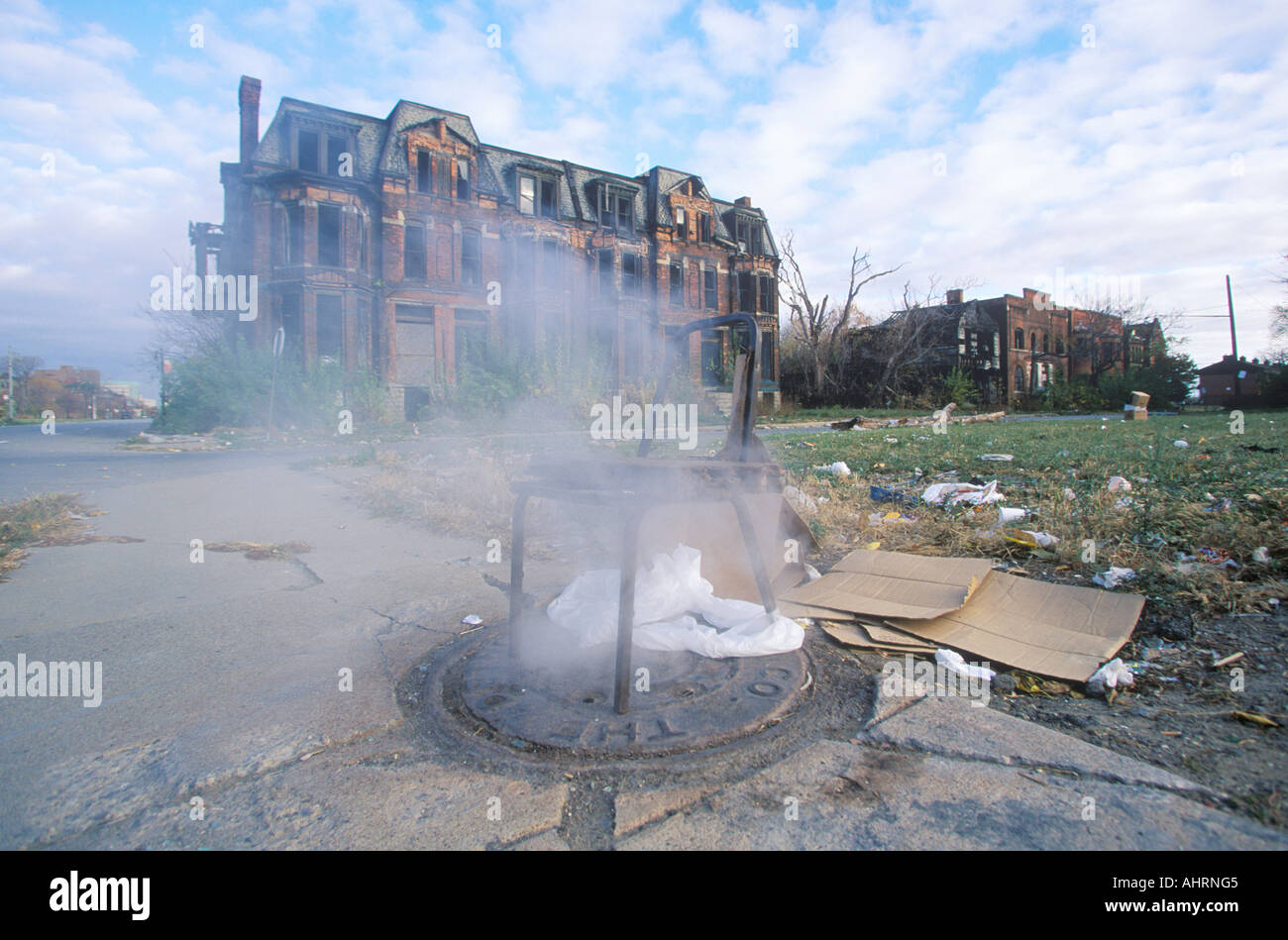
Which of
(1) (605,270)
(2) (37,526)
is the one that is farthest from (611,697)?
(1) (605,270)

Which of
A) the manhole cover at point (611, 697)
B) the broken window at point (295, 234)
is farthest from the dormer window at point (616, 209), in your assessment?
the manhole cover at point (611, 697)

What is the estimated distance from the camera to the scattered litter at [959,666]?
219 centimetres

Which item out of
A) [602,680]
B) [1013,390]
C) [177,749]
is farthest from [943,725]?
[1013,390]

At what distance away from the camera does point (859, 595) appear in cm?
295

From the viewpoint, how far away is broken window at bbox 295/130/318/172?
18891mm

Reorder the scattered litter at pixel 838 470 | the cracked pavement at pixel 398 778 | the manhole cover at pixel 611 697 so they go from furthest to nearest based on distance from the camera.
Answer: the scattered litter at pixel 838 470 → the manhole cover at pixel 611 697 → the cracked pavement at pixel 398 778

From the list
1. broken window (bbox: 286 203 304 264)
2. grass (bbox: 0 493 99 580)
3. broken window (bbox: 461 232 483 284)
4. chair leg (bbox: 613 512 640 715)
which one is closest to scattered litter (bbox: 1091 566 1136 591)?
chair leg (bbox: 613 512 640 715)

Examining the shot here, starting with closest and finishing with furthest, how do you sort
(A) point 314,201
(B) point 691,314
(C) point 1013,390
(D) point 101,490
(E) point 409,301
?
(D) point 101,490 < (A) point 314,201 < (E) point 409,301 < (B) point 691,314 < (C) point 1013,390

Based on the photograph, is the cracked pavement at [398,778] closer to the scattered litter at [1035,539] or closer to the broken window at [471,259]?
the scattered litter at [1035,539]

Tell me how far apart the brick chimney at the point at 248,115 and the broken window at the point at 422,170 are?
4.66 metres

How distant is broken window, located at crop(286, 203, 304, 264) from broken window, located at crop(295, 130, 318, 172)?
1.55 m

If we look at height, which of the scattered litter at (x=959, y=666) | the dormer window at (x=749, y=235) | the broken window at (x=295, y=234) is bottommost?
the scattered litter at (x=959, y=666)
